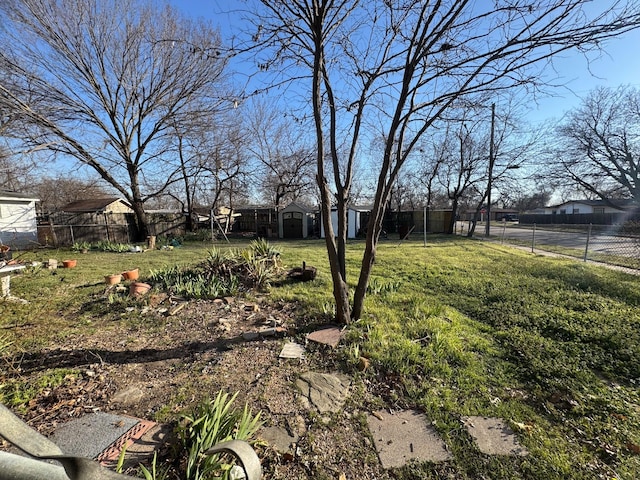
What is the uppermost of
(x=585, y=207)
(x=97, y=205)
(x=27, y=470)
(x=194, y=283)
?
(x=97, y=205)

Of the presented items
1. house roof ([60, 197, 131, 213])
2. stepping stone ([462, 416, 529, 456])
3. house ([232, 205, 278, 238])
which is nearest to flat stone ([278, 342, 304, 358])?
stepping stone ([462, 416, 529, 456])

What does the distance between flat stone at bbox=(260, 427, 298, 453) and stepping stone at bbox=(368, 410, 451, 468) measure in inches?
22.5

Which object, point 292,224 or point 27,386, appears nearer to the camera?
point 27,386

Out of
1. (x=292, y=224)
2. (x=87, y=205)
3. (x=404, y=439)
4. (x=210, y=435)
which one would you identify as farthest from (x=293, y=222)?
(x=87, y=205)

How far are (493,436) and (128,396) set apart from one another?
9.25 feet

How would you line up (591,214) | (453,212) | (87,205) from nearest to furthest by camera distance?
1. (453,212)
2. (87,205)
3. (591,214)

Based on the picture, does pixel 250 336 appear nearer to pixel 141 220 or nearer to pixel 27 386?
pixel 27 386

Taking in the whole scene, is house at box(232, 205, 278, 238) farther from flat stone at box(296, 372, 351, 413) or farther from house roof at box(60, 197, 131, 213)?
flat stone at box(296, 372, 351, 413)

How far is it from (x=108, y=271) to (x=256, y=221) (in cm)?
1295

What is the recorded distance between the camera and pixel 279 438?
1859 mm

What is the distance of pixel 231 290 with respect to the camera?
469 cm

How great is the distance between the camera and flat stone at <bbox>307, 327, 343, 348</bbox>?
3078mm

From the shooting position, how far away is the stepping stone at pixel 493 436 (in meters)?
1.81

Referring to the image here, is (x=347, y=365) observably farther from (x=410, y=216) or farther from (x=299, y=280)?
(x=410, y=216)
